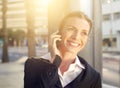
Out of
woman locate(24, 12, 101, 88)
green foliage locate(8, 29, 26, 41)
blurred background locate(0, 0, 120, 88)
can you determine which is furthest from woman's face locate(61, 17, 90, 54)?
green foliage locate(8, 29, 26, 41)

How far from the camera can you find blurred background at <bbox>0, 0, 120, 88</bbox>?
185 cm

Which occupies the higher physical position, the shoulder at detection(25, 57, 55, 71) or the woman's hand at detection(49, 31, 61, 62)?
the woman's hand at detection(49, 31, 61, 62)

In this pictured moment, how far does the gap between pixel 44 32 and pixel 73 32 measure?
44.5 inches

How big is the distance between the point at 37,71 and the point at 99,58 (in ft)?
2.81

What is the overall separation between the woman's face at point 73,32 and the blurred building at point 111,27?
969mm

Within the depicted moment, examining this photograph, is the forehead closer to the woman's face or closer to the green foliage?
the woman's face

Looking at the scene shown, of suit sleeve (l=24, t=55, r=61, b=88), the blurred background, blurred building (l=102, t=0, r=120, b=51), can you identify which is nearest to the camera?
suit sleeve (l=24, t=55, r=61, b=88)

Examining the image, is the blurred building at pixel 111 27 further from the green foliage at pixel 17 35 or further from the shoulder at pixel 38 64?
the shoulder at pixel 38 64

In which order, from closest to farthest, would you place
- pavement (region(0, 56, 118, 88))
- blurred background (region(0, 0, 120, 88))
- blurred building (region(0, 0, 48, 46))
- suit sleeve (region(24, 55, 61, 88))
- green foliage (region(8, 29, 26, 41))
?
suit sleeve (region(24, 55, 61, 88)) → blurred background (region(0, 0, 120, 88)) → blurred building (region(0, 0, 48, 46)) → green foliage (region(8, 29, 26, 41)) → pavement (region(0, 56, 118, 88))

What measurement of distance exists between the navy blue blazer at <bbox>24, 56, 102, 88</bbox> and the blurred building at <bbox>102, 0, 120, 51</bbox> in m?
0.99

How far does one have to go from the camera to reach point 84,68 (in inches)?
45.1

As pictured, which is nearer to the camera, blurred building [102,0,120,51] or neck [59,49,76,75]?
neck [59,49,76,75]

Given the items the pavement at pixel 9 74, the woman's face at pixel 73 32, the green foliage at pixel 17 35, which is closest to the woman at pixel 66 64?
the woman's face at pixel 73 32

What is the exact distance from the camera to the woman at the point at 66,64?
1096mm
